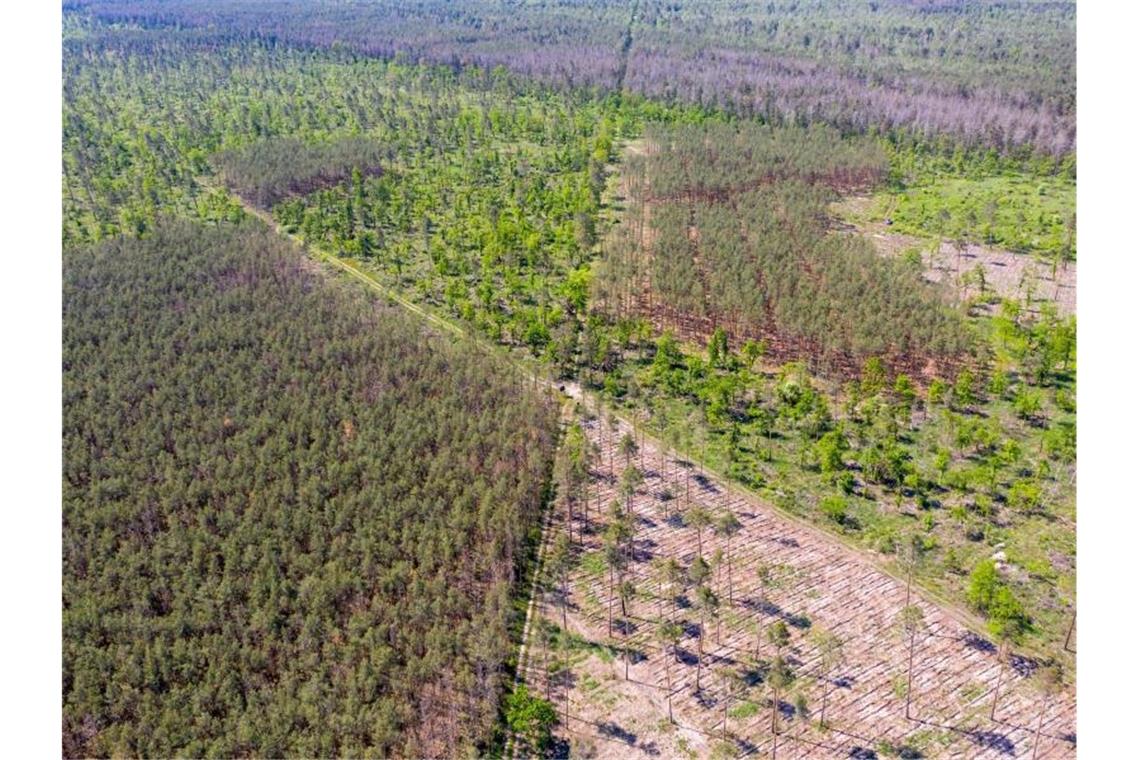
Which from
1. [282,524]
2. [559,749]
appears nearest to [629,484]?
[559,749]

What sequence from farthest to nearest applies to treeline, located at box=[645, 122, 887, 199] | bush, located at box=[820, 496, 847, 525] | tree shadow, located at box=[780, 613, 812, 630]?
treeline, located at box=[645, 122, 887, 199], bush, located at box=[820, 496, 847, 525], tree shadow, located at box=[780, 613, 812, 630]

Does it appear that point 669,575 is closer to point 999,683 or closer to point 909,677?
point 909,677

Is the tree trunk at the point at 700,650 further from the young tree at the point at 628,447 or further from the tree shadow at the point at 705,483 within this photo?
the young tree at the point at 628,447

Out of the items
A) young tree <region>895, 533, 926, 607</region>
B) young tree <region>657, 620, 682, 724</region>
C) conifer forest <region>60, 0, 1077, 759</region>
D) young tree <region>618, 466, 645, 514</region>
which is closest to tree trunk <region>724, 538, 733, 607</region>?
conifer forest <region>60, 0, 1077, 759</region>

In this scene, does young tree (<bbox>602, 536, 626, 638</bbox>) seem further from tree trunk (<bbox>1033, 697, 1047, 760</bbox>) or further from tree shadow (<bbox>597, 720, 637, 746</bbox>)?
tree trunk (<bbox>1033, 697, 1047, 760</bbox>)

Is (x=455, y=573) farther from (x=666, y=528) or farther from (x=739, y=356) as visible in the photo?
(x=739, y=356)

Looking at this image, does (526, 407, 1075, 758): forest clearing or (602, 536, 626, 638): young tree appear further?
(602, 536, 626, 638): young tree

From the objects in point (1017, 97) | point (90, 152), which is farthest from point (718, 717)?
point (1017, 97)
